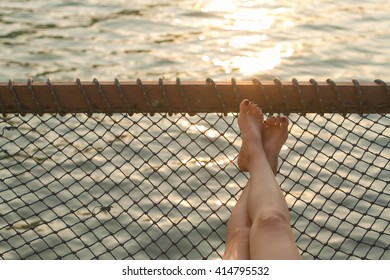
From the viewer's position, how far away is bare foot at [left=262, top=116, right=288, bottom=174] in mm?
4090

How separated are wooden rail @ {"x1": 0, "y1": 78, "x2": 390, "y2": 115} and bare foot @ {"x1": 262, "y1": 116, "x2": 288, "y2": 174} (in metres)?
0.07

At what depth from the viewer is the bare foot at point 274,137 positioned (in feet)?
13.4

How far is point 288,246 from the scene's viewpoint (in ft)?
11.1

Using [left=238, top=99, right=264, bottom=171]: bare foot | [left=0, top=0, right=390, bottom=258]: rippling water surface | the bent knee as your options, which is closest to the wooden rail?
[left=238, top=99, right=264, bottom=171]: bare foot

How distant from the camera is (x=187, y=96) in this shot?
418 cm

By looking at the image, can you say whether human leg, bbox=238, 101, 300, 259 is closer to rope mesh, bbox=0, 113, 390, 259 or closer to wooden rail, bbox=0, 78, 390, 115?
wooden rail, bbox=0, 78, 390, 115

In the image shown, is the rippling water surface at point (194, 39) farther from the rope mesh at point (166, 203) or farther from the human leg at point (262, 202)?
the human leg at point (262, 202)

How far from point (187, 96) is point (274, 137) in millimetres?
451

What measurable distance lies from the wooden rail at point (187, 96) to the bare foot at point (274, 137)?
2.8 inches

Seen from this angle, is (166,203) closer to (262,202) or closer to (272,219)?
(262,202)
